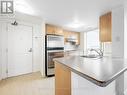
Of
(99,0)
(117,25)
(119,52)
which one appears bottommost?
(119,52)

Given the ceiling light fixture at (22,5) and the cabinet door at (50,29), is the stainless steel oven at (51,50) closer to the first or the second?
the cabinet door at (50,29)

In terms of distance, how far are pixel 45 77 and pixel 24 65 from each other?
1.23 metres

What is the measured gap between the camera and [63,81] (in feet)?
6.29

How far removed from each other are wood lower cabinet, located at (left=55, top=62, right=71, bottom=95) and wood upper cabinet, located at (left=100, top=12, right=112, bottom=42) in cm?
192

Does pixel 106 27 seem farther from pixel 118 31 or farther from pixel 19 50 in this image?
pixel 19 50

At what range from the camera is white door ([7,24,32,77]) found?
4379mm

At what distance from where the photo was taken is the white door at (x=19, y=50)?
172 inches

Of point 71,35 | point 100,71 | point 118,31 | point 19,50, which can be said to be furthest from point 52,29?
point 100,71

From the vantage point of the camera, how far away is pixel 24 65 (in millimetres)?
4797

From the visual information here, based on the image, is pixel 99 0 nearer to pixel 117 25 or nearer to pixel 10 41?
pixel 117 25

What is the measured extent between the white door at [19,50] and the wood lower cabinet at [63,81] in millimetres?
3011

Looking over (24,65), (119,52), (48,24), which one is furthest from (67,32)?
(119,52)

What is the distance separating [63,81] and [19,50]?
3.32 m

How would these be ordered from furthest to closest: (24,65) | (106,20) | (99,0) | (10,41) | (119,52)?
(24,65)
(10,41)
(106,20)
(119,52)
(99,0)
